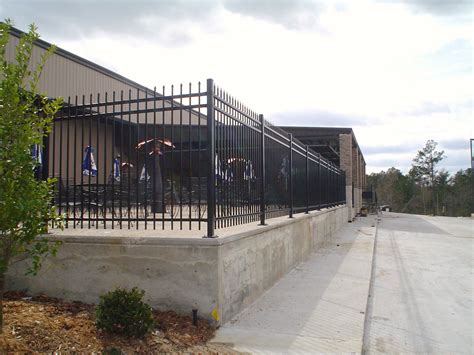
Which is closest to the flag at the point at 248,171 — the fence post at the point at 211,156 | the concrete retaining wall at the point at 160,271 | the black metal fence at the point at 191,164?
the black metal fence at the point at 191,164

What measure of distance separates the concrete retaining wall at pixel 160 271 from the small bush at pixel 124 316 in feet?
2.16

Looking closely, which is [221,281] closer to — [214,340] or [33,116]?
[214,340]

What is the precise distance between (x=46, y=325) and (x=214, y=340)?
4.87 ft

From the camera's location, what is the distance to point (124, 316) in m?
A: 3.58

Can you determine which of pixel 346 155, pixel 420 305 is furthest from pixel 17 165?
pixel 346 155

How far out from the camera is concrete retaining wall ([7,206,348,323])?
4.25 metres

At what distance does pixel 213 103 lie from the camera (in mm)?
4652

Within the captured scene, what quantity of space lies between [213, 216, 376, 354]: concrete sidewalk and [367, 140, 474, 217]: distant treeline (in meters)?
74.0

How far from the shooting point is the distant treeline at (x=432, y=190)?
→ 77938mm

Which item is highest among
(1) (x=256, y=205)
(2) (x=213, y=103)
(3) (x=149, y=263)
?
(2) (x=213, y=103)

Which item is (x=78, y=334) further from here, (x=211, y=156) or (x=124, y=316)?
(x=211, y=156)

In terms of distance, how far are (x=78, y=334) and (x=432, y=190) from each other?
8678cm

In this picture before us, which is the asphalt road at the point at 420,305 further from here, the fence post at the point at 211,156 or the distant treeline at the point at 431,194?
the distant treeline at the point at 431,194

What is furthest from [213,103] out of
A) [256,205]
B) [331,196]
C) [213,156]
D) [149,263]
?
[331,196]
